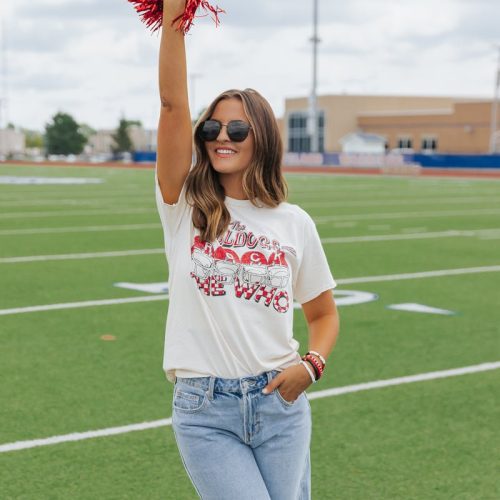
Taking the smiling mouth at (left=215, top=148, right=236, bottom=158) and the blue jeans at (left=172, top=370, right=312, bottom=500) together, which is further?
the smiling mouth at (left=215, top=148, right=236, bottom=158)

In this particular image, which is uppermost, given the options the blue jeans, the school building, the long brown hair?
the long brown hair

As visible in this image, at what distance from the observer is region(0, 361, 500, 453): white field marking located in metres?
4.78

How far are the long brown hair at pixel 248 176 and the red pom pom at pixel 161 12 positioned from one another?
24 centimetres

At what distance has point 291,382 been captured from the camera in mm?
2652

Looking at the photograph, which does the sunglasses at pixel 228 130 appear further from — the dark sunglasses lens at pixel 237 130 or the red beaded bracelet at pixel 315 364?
the red beaded bracelet at pixel 315 364

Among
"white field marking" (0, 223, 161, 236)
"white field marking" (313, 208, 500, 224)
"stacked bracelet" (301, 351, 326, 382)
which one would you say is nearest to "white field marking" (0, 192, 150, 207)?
"white field marking" (0, 223, 161, 236)

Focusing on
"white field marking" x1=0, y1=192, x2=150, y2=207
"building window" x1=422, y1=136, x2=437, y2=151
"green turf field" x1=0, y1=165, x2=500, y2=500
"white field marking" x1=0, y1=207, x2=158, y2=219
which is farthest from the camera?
"building window" x1=422, y1=136, x2=437, y2=151

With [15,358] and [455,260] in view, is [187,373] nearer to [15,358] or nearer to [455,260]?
[15,358]

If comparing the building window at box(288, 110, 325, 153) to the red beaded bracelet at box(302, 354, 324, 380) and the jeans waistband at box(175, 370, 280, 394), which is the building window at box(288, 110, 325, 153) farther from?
the jeans waistband at box(175, 370, 280, 394)

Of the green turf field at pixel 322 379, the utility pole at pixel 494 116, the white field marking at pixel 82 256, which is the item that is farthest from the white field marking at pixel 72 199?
the utility pole at pixel 494 116

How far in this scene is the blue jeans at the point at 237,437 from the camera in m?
2.57

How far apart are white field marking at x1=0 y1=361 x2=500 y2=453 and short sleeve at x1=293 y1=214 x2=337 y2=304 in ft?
7.91

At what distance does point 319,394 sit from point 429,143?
251 ft

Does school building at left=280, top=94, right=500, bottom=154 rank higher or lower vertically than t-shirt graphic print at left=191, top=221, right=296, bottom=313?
lower
